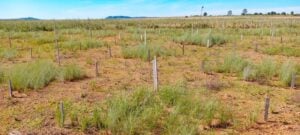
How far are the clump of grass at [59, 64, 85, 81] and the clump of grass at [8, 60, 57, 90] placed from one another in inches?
11.5

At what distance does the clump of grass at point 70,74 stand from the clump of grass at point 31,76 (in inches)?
11.5

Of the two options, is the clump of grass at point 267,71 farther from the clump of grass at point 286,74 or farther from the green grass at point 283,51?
the green grass at point 283,51

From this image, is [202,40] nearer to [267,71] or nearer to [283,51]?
[283,51]

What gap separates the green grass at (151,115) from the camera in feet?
20.2

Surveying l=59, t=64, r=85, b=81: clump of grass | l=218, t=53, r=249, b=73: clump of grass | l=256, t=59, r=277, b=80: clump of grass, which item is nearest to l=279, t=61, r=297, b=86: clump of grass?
l=256, t=59, r=277, b=80: clump of grass

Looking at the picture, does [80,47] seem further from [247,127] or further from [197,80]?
[247,127]

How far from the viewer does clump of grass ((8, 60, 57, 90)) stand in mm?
9414

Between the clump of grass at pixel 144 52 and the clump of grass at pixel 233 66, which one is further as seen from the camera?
the clump of grass at pixel 144 52

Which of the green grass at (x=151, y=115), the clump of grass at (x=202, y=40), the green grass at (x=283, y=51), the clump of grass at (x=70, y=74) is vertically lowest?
the green grass at (x=151, y=115)

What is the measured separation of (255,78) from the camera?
1120cm

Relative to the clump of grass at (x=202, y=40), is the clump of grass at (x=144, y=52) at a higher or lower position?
lower

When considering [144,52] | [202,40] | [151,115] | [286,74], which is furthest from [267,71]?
[202,40]

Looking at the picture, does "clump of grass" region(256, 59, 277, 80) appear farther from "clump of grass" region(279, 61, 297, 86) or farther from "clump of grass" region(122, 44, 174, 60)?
"clump of grass" region(122, 44, 174, 60)

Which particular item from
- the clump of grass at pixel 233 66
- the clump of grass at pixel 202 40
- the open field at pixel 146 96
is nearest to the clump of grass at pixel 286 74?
the open field at pixel 146 96
